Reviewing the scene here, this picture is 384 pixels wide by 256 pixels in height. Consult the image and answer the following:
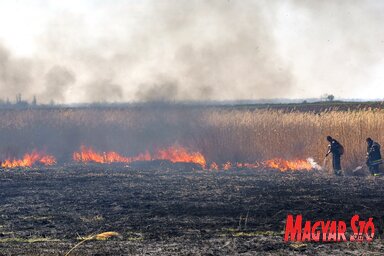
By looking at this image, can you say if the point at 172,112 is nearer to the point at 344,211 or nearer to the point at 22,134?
the point at 22,134

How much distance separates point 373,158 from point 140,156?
1671cm

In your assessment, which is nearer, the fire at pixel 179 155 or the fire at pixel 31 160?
the fire at pixel 179 155

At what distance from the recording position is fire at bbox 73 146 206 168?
109 ft

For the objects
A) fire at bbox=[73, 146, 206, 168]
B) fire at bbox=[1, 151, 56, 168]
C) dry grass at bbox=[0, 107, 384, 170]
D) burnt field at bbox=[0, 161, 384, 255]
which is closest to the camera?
burnt field at bbox=[0, 161, 384, 255]

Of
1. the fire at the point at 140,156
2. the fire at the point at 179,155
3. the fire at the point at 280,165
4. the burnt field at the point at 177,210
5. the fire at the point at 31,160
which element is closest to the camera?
the burnt field at the point at 177,210

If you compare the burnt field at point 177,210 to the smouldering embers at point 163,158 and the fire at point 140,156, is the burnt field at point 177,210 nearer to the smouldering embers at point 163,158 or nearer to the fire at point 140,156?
the smouldering embers at point 163,158

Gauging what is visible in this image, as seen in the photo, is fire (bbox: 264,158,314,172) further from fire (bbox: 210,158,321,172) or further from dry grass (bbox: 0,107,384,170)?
dry grass (bbox: 0,107,384,170)

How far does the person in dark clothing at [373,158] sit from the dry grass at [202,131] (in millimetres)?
1917

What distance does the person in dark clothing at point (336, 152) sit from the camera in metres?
24.1

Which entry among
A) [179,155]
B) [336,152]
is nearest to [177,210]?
[336,152]

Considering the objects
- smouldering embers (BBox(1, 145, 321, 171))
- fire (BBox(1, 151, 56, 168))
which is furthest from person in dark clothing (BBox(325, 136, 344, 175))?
fire (BBox(1, 151, 56, 168))

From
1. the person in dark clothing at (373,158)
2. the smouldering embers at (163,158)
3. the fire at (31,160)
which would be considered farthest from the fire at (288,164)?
the fire at (31,160)

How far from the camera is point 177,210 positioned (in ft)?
49.5

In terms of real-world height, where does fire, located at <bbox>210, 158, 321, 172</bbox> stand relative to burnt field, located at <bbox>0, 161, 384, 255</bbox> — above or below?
above
